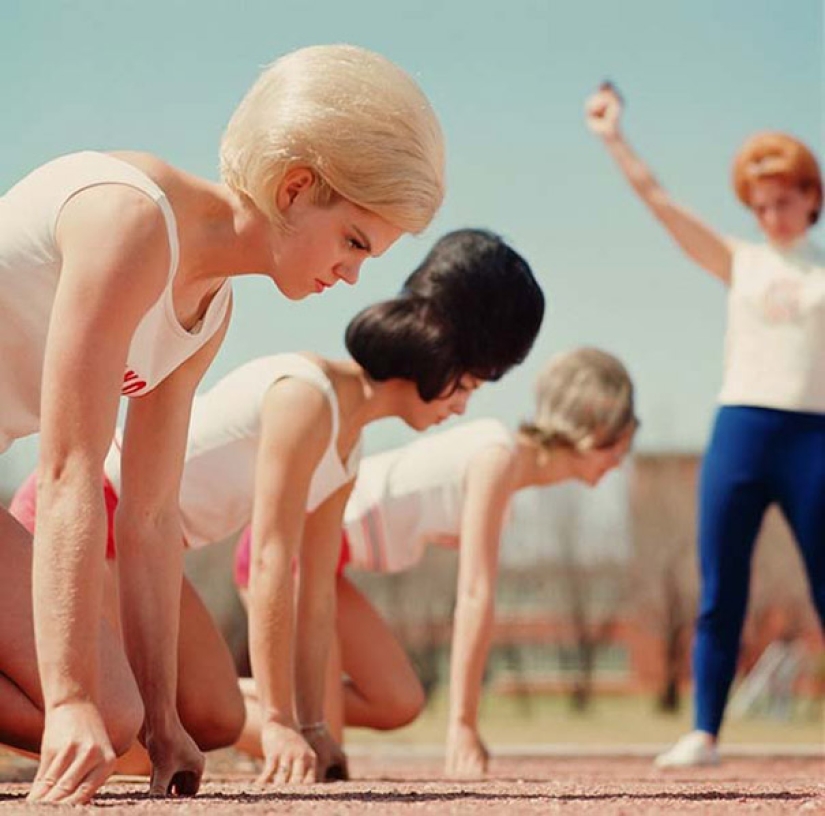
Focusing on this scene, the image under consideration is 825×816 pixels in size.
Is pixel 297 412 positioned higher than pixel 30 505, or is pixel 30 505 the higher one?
pixel 297 412

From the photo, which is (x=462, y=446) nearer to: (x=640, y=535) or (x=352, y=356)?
(x=352, y=356)

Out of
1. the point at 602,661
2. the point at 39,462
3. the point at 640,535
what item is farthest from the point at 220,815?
the point at 602,661

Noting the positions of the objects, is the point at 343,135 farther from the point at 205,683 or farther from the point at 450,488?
the point at 450,488

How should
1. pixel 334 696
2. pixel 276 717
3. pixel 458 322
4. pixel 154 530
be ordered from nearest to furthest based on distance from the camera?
pixel 154 530
pixel 276 717
pixel 458 322
pixel 334 696

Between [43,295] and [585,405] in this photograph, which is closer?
[43,295]

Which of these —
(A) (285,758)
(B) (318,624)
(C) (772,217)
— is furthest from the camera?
(C) (772,217)

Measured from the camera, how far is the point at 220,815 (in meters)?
2.88

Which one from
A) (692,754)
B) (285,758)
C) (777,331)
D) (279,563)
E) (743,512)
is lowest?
(692,754)

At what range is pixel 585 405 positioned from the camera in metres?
6.48

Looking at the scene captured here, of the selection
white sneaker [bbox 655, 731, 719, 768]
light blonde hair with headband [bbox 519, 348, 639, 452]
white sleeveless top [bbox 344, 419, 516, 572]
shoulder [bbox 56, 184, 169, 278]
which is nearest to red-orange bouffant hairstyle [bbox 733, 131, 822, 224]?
light blonde hair with headband [bbox 519, 348, 639, 452]

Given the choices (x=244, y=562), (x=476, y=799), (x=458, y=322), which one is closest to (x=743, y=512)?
(x=244, y=562)

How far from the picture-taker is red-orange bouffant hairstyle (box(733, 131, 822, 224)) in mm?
7281

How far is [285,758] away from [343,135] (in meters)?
1.74

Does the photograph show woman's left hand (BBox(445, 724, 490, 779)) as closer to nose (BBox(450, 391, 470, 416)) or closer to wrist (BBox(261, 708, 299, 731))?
nose (BBox(450, 391, 470, 416))
